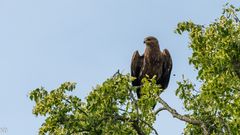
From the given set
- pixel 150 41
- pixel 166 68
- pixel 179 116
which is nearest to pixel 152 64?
pixel 166 68

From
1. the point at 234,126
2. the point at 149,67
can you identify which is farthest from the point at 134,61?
the point at 234,126

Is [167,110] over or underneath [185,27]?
underneath

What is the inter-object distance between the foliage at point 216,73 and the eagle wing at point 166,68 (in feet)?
17.4

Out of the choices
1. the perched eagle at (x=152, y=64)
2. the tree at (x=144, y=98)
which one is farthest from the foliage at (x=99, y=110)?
the perched eagle at (x=152, y=64)

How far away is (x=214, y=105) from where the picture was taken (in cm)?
1506

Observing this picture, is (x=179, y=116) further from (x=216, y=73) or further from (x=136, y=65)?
(x=136, y=65)

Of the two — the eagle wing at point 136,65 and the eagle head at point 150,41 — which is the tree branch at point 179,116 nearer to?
the eagle wing at point 136,65

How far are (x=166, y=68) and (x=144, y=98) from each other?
7950mm

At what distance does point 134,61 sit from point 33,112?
823 cm

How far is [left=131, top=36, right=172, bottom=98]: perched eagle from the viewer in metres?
22.1

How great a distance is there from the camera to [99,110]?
14.4m

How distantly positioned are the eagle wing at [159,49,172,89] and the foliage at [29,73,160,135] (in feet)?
23.1

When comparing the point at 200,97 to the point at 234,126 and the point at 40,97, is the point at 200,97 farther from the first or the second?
the point at 40,97

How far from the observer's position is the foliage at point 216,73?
14391 mm
